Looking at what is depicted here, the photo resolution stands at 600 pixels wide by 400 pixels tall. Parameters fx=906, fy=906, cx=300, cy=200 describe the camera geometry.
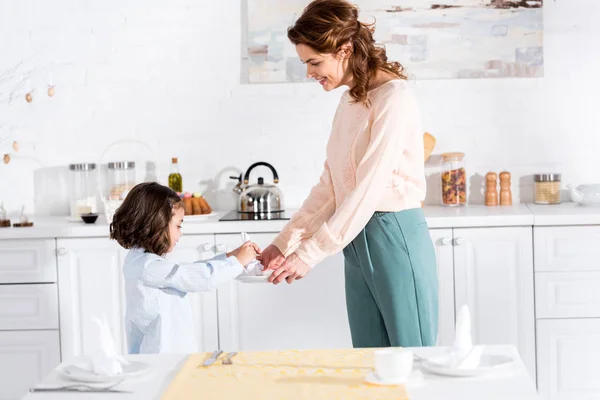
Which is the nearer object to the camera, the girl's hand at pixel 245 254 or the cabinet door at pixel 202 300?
the girl's hand at pixel 245 254

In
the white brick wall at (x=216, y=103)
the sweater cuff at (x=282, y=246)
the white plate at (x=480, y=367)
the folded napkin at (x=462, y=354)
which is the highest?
the white brick wall at (x=216, y=103)

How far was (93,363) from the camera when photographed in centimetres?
177

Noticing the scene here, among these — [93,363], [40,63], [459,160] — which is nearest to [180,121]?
[40,63]

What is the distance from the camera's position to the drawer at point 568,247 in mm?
3422

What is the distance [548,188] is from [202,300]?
59.4 inches

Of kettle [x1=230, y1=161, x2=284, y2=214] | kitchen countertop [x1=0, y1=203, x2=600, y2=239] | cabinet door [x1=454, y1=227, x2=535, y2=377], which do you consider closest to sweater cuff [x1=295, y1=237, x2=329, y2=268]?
kitchen countertop [x1=0, y1=203, x2=600, y2=239]

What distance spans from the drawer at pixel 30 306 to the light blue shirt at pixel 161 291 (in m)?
1.14

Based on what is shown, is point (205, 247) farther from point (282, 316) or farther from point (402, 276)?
point (402, 276)

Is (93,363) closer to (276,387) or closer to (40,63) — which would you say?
(276,387)

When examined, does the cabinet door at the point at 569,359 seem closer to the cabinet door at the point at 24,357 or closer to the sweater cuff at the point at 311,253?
the sweater cuff at the point at 311,253

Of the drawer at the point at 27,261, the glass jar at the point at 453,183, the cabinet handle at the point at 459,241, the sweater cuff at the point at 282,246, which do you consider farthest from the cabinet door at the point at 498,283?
the drawer at the point at 27,261

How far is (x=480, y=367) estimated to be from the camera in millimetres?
1687

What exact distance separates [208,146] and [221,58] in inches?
15.2

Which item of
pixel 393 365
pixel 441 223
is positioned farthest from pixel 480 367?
pixel 441 223
